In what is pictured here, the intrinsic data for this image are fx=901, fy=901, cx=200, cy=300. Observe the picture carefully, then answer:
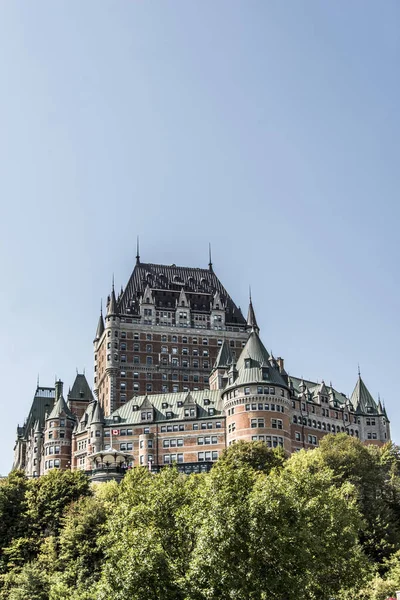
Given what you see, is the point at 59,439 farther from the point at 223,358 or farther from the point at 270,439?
the point at 270,439

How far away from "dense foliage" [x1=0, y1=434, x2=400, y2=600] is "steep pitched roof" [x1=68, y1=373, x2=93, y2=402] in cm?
7573

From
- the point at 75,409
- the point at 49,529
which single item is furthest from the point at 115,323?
the point at 49,529

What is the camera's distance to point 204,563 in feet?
218

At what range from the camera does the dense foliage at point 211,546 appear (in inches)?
2621

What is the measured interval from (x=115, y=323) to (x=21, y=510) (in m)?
79.7

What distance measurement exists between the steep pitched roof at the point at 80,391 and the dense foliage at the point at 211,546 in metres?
75.7

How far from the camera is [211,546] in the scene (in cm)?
6744

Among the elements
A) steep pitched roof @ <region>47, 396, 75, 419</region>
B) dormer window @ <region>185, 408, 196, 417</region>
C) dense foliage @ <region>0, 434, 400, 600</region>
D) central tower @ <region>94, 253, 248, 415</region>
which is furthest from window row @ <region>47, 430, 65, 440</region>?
dense foliage @ <region>0, 434, 400, 600</region>

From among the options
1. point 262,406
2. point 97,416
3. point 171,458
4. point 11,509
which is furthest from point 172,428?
point 11,509

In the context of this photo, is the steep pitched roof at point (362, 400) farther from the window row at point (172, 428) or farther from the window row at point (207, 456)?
the window row at point (172, 428)

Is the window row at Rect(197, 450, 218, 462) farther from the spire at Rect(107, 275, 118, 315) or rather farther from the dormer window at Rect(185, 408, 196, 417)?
the spire at Rect(107, 275, 118, 315)

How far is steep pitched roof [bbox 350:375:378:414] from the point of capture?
17025 centimetres

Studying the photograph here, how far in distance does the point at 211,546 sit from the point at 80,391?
117 m

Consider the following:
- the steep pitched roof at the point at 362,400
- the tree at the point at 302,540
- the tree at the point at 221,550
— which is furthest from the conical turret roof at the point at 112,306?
the tree at the point at 221,550
